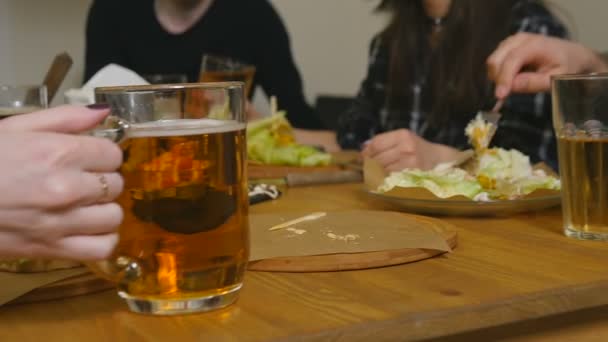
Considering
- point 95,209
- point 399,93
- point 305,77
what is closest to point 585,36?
point 399,93

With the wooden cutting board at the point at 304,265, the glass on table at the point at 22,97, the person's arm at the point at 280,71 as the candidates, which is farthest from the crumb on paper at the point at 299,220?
the person's arm at the point at 280,71

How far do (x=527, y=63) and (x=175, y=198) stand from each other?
759mm

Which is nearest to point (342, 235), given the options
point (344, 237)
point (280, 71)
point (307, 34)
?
point (344, 237)

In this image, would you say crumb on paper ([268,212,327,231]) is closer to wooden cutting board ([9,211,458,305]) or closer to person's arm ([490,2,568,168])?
wooden cutting board ([9,211,458,305])

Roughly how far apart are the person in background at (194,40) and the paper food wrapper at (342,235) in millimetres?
1674

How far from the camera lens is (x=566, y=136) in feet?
2.95

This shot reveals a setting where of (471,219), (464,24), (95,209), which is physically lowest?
(471,219)

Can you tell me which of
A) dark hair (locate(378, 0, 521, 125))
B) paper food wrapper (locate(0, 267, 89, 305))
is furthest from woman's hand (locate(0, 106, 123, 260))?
dark hair (locate(378, 0, 521, 125))

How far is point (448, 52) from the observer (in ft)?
6.41

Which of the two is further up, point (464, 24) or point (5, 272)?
point (464, 24)

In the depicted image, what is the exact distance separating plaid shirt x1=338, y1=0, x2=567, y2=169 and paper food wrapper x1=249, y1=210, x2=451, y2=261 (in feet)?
2.79

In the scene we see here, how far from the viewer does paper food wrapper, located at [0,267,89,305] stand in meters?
0.68

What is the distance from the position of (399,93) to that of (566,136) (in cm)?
120

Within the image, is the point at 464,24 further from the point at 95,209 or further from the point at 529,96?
the point at 95,209
